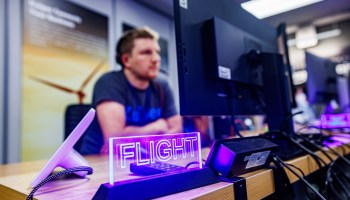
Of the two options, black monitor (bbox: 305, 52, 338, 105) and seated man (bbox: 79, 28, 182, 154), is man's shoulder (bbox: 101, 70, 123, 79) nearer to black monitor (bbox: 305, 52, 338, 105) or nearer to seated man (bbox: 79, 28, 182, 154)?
seated man (bbox: 79, 28, 182, 154)

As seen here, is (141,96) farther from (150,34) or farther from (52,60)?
(52,60)

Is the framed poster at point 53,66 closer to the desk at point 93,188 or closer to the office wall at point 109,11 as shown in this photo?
the office wall at point 109,11

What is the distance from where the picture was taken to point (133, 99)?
162 cm

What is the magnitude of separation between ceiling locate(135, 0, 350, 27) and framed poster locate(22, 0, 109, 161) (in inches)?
45.0

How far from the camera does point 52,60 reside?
7.64 ft


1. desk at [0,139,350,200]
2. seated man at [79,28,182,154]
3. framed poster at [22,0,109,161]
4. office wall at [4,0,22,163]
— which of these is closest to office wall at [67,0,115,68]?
framed poster at [22,0,109,161]

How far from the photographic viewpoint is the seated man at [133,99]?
1439 mm

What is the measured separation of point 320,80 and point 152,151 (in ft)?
5.28

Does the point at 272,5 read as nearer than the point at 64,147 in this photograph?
No

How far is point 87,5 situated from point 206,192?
272cm

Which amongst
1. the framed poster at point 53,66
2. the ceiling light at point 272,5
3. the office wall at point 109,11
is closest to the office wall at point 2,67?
the framed poster at point 53,66

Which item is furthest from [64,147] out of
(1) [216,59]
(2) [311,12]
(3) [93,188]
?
(2) [311,12]

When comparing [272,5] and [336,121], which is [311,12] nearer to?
[272,5]

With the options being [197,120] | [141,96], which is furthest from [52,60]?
[197,120]
